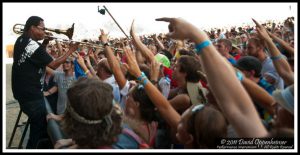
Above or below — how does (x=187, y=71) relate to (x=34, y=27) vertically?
below

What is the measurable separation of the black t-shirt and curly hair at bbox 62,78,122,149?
256cm

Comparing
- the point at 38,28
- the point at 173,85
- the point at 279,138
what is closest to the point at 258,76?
the point at 173,85

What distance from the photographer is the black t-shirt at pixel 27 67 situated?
4.16 meters

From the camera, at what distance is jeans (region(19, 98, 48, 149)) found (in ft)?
13.7

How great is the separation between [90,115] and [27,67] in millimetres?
2782

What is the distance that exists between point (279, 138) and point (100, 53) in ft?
21.1

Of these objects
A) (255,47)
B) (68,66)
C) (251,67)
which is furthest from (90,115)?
(68,66)

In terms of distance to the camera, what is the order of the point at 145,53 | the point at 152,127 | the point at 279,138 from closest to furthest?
1. the point at 279,138
2. the point at 152,127
3. the point at 145,53

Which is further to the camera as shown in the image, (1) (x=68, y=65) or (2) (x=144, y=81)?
(1) (x=68, y=65)

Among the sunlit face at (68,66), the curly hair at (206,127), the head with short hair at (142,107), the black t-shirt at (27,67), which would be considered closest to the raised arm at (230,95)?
the curly hair at (206,127)

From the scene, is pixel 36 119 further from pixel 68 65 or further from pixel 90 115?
pixel 90 115

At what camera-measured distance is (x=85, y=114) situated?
1732 mm

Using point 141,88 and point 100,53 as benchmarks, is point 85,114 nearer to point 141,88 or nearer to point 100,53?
point 141,88

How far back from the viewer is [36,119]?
4.20 meters
